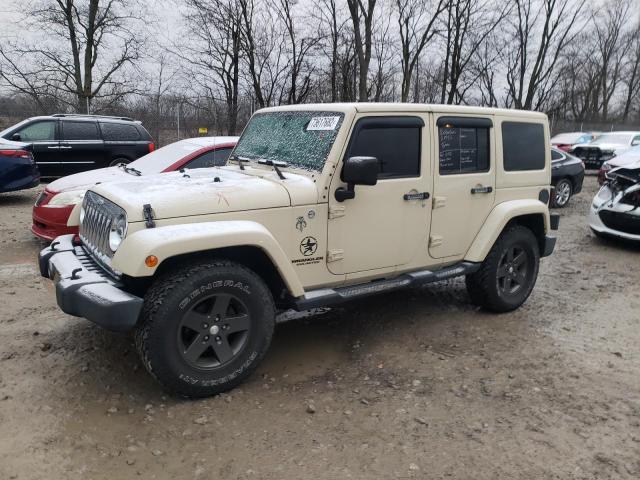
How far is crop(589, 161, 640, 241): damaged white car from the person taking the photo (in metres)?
7.36

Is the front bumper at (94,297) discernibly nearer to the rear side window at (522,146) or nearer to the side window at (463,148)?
the side window at (463,148)

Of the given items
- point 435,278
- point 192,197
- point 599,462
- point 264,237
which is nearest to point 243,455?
point 264,237

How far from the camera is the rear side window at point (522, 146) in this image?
4691 mm

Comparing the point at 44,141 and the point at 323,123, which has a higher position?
the point at 44,141

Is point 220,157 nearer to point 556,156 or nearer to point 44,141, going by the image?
point 44,141

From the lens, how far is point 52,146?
11656 mm

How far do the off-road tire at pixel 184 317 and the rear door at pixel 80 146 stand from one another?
1007 centimetres

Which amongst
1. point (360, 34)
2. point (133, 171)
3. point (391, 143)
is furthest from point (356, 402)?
point (360, 34)

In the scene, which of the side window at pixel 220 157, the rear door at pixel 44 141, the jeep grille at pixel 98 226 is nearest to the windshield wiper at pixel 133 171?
the side window at pixel 220 157

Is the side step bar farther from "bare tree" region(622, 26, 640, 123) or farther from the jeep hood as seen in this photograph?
"bare tree" region(622, 26, 640, 123)

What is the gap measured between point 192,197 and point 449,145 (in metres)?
2.21

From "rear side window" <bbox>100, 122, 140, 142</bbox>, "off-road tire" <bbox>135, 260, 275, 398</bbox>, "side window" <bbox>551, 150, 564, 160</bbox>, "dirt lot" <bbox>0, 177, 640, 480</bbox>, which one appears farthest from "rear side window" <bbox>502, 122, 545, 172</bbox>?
"rear side window" <bbox>100, 122, 140, 142</bbox>

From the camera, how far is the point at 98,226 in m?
3.50

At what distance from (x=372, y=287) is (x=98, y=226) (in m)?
2.00
